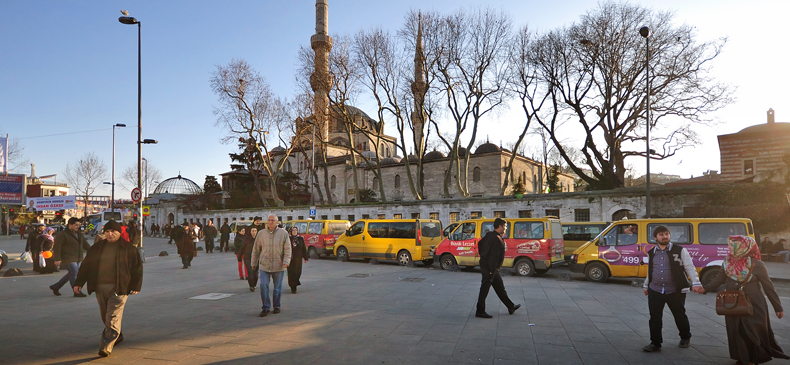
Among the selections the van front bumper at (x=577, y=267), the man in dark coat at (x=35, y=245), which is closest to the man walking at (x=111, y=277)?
the man in dark coat at (x=35, y=245)

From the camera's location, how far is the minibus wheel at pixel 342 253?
61.4 feet

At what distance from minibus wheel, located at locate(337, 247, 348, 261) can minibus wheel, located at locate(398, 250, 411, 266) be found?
9.32 ft

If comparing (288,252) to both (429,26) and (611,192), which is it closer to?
(611,192)

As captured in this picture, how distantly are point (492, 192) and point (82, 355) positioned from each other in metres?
44.2

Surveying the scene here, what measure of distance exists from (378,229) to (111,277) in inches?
502

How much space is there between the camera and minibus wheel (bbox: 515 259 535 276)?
1370cm

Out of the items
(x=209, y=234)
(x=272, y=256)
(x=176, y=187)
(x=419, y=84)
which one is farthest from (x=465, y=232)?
(x=176, y=187)

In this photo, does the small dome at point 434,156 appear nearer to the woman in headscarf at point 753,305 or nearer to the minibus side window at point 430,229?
the minibus side window at point 430,229

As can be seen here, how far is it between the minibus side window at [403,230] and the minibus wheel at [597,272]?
6.17 meters

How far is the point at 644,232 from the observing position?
1191 cm

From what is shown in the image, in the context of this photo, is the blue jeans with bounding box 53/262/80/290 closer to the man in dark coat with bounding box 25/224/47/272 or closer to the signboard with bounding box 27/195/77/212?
the man in dark coat with bounding box 25/224/47/272

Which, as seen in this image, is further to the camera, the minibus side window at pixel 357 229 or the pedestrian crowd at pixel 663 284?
the minibus side window at pixel 357 229

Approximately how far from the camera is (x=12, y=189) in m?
33.1

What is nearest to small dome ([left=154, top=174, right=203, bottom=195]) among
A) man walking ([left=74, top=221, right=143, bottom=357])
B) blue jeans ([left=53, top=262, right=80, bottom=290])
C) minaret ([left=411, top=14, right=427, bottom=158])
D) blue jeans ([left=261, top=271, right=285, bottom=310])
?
minaret ([left=411, top=14, right=427, bottom=158])
